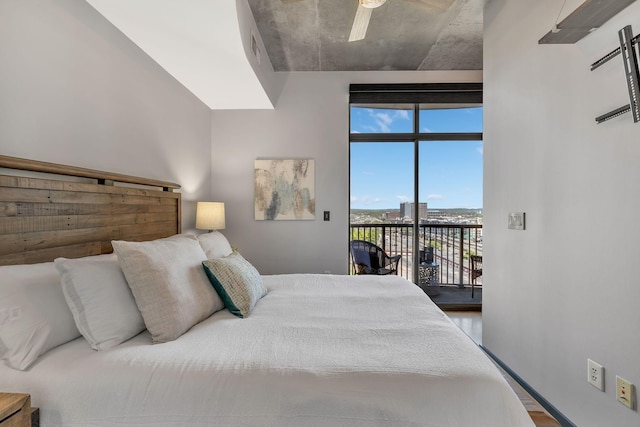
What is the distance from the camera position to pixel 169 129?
2.69 meters

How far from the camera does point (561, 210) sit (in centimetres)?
176

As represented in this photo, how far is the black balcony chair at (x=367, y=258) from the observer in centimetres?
380

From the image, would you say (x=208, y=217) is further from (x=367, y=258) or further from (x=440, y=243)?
(x=440, y=243)

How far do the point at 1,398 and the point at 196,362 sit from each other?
53cm

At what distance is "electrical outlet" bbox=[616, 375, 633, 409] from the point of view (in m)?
1.35

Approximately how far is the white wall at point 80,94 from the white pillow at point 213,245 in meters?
0.68

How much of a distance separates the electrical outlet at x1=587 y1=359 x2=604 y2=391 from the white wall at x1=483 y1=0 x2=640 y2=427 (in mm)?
27

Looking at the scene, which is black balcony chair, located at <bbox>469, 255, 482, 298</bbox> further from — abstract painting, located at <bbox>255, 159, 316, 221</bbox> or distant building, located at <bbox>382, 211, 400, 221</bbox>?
abstract painting, located at <bbox>255, 159, 316, 221</bbox>

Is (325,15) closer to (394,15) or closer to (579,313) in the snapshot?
(394,15)

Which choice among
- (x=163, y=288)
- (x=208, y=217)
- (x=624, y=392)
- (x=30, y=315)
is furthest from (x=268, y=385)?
(x=208, y=217)

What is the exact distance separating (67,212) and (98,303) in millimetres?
641

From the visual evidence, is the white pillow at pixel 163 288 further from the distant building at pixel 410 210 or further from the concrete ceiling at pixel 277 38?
the distant building at pixel 410 210

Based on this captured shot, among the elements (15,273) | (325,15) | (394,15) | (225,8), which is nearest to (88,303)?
(15,273)

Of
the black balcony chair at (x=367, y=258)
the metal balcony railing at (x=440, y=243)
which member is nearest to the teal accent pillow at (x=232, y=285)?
the black balcony chair at (x=367, y=258)
